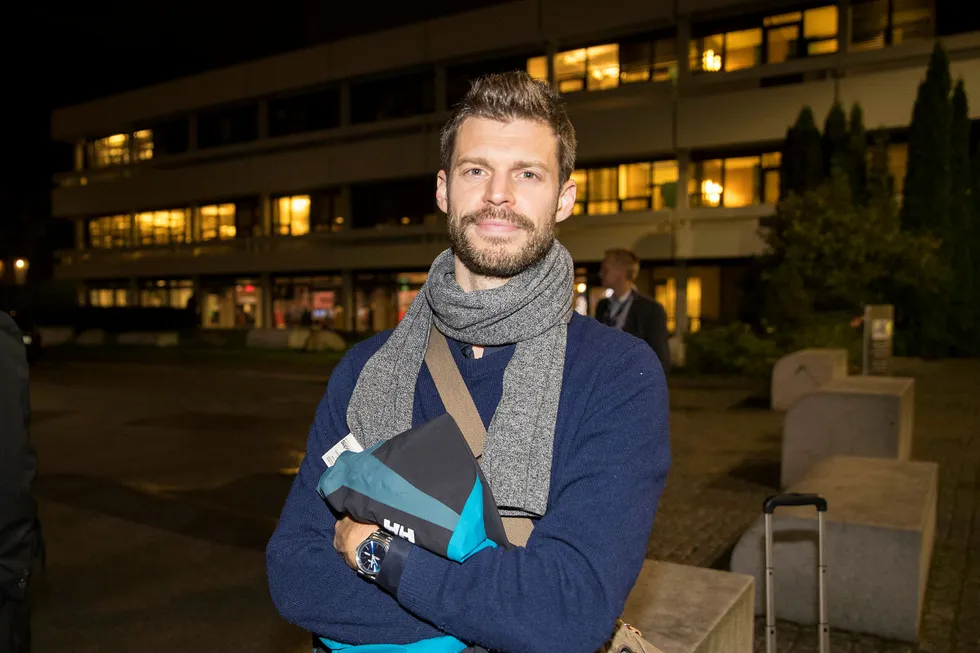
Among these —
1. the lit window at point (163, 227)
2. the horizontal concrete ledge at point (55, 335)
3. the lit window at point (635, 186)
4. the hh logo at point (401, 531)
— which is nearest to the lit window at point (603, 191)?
the lit window at point (635, 186)

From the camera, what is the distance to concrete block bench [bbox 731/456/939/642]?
501 cm

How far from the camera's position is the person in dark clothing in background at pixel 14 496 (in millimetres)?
2723

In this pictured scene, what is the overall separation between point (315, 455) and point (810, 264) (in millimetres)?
22501

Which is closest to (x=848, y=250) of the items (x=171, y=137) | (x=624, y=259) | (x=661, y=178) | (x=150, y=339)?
(x=661, y=178)

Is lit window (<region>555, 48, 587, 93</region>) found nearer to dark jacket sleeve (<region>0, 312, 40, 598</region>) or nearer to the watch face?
dark jacket sleeve (<region>0, 312, 40, 598</region>)

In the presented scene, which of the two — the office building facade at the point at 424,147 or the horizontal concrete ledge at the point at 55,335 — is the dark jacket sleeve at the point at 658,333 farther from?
the horizontal concrete ledge at the point at 55,335

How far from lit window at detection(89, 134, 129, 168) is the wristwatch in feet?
195

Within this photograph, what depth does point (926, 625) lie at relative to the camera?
17.1 feet

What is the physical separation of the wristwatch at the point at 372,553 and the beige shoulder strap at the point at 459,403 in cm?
29

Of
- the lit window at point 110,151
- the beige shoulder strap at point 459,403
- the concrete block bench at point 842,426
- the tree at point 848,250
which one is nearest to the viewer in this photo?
the beige shoulder strap at point 459,403

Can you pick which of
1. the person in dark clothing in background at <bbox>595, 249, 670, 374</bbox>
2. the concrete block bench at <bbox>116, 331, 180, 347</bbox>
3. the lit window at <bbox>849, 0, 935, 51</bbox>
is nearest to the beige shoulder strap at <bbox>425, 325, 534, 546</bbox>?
the person in dark clothing in background at <bbox>595, 249, 670, 374</bbox>

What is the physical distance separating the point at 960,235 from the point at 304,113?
33547 mm

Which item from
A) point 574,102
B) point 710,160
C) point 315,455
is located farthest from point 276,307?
point 315,455

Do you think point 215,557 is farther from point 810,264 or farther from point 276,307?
point 276,307
